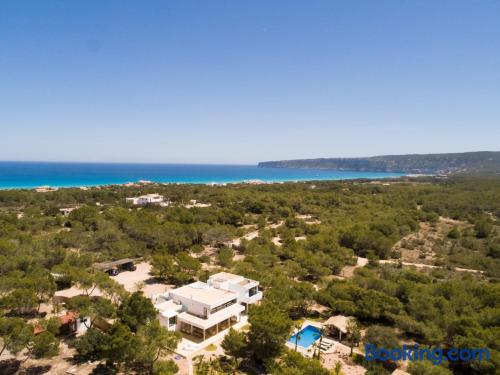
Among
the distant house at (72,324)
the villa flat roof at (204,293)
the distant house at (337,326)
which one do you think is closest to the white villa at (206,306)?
the villa flat roof at (204,293)

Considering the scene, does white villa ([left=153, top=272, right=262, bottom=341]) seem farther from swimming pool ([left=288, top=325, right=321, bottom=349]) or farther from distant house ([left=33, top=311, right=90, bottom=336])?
distant house ([left=33, top=311, right=90, bottom=336])

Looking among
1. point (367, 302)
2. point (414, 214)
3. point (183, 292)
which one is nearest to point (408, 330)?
point (367, 302)

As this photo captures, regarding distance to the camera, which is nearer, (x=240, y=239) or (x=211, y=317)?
(x=211, y=317)

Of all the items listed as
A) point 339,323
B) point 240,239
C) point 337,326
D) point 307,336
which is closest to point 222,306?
point 307,336

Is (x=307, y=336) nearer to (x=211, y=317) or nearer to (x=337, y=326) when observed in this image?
(x=337, y=326)

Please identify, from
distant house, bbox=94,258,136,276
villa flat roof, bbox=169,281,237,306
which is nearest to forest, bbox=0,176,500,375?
distant house, bbox=94,258,136,276

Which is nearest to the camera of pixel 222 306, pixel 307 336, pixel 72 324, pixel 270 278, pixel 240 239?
pixel 72 324
